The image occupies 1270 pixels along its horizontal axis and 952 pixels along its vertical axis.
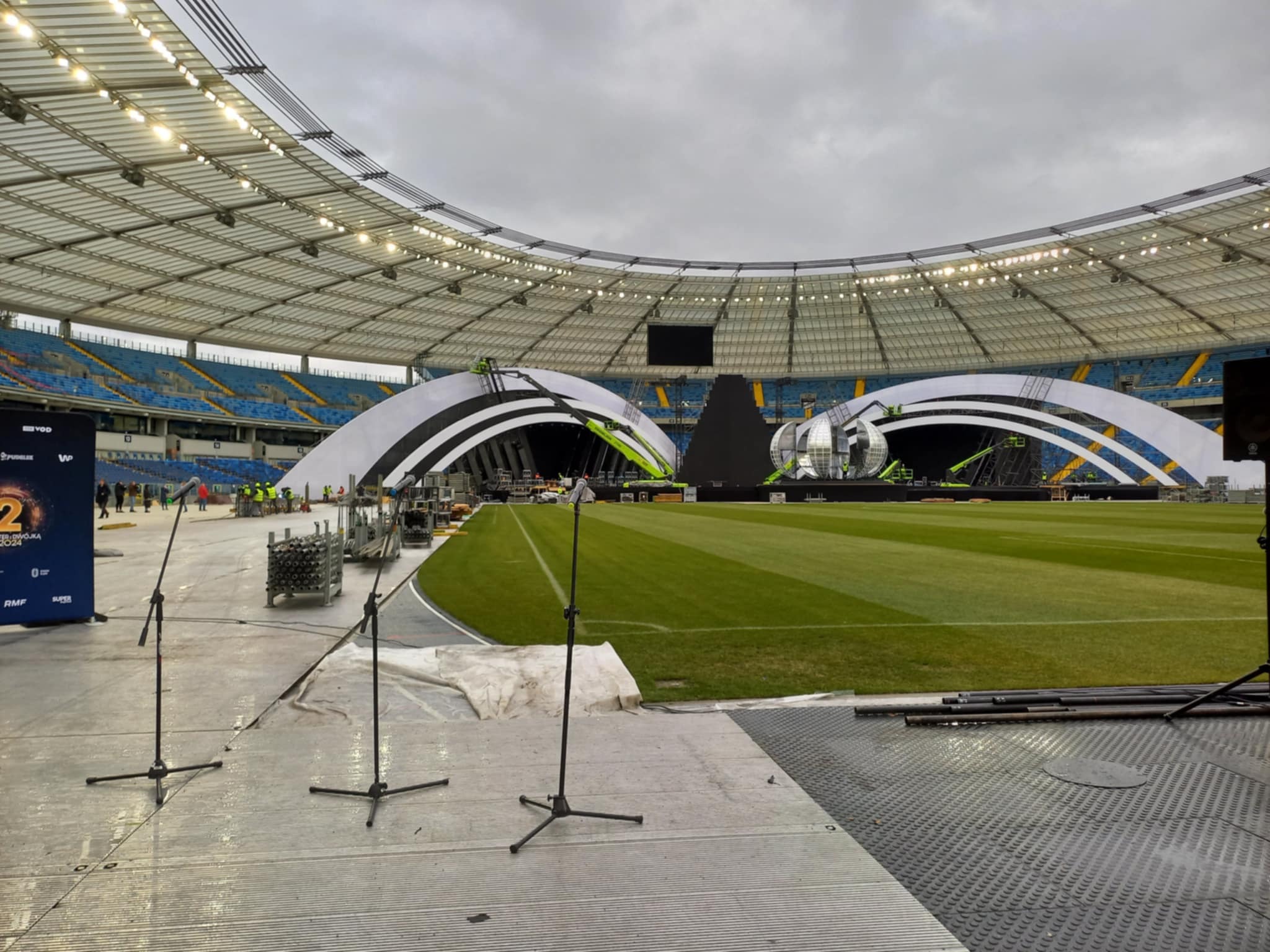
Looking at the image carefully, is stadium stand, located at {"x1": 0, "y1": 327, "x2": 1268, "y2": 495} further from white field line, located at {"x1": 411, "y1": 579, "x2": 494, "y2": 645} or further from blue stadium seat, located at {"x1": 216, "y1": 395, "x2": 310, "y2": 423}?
white field line, located at {"x1": 411, "y1": 579, "x2": 494, "y2": 645}

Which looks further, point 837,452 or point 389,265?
point 837,452

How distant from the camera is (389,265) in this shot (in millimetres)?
57406

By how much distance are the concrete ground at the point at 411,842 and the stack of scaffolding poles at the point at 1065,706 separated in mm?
1512

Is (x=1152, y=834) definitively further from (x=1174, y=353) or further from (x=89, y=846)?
(x=1174, y=353)

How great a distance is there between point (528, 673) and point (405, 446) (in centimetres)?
4346

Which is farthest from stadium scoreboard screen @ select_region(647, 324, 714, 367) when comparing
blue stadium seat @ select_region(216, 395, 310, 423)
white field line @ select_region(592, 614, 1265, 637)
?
white field line @ select_region(592, 614, 1265, 637)

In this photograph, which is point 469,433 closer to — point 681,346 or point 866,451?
point 681,346

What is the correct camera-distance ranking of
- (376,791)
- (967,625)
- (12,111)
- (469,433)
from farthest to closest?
1. (469,433)
2. (12,111)
3. (967,625)
4. (376,791)

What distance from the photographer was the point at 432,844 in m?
3.47

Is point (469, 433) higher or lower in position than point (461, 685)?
higher

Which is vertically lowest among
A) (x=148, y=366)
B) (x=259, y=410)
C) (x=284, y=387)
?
(x=259, y=410)

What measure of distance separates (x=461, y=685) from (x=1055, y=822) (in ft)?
14.3

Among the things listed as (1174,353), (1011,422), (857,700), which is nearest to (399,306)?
(1011,422)

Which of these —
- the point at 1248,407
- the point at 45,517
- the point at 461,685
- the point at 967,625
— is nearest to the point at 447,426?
the point at 45,517
